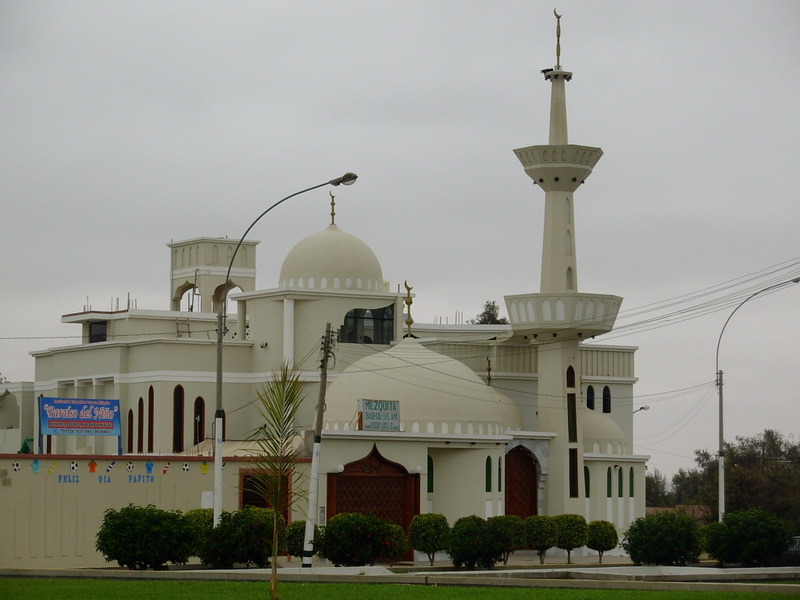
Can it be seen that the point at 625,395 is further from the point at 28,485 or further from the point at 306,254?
the point at 28,485

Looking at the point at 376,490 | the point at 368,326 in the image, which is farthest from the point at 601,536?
the point at 368,326

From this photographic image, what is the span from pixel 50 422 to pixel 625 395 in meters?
24.2

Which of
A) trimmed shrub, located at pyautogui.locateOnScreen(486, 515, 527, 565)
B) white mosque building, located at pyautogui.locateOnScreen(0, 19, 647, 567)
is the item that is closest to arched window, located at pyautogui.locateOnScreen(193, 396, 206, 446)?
white mosque building, located at pyautogui.locateOnScreen(0, 19, 647, 567)

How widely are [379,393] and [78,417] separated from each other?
9004 millimetres

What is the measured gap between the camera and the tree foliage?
248ft

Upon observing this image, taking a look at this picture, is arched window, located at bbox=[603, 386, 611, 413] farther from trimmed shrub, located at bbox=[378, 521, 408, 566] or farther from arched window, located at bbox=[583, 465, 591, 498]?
trimmed shrub, located at bbox=[378, 521, 408, 566]

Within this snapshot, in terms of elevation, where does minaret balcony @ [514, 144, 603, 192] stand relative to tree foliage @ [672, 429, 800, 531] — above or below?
above

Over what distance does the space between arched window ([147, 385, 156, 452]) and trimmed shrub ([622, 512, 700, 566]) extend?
18391 mm

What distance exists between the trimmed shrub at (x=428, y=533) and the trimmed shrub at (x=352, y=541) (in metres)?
5.52

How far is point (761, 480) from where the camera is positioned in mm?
75875

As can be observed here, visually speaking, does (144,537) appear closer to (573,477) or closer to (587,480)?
(573,477)

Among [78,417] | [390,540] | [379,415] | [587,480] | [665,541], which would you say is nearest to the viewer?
[390,540]

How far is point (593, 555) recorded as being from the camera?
1980 inches

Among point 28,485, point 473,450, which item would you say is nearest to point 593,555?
point 473,450
